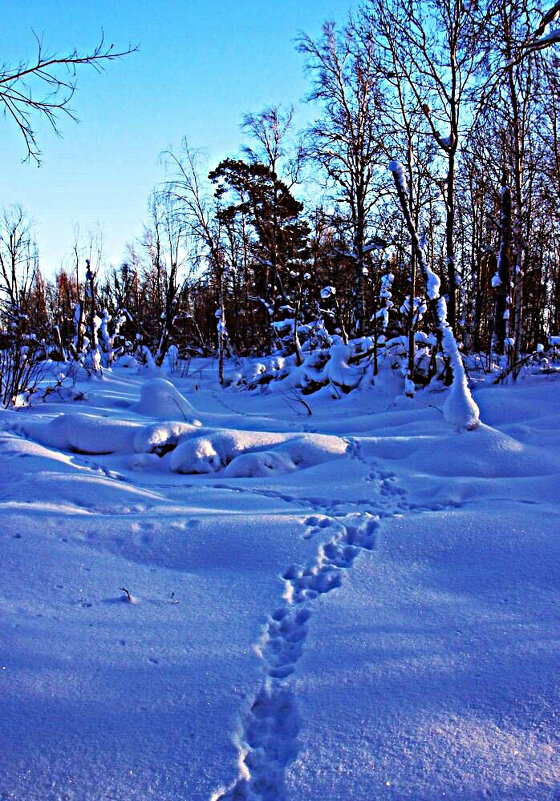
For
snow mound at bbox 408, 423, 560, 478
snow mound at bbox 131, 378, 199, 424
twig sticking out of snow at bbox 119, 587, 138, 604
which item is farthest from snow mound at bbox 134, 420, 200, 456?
twig sticking out of snow at bbox 119, 587, 138, 604

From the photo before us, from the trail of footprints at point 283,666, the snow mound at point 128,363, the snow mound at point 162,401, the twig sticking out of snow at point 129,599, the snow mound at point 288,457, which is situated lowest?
the trail of footprints at point 283,666

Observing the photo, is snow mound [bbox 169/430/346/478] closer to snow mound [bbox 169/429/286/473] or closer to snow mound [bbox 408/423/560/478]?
snow mound [bbox 169/429/286/473]

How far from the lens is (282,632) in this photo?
2250mm

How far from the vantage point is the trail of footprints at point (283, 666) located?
1.49 meters

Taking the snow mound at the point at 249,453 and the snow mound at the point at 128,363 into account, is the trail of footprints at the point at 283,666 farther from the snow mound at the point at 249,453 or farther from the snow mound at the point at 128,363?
the snow mound at the point at 128,363

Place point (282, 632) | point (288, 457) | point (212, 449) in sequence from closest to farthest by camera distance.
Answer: point (282, 632) < point (288, 457) < point (212, 449)

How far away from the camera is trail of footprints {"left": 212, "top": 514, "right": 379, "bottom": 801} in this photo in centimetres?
149

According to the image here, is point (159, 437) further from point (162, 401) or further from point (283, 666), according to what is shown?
point (283, 666)

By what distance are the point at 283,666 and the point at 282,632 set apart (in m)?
0.24

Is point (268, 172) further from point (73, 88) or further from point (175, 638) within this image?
point (175, 638)

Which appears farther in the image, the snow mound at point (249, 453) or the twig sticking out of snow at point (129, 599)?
the snow mound at point (249, 453)

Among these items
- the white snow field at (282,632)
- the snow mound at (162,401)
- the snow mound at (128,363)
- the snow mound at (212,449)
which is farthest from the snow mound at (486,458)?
the snow mound at (128,363)

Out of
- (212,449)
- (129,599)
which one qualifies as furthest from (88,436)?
(129,599)

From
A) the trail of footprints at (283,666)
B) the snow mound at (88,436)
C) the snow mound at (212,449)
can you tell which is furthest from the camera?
the snow mound at (88,436)
